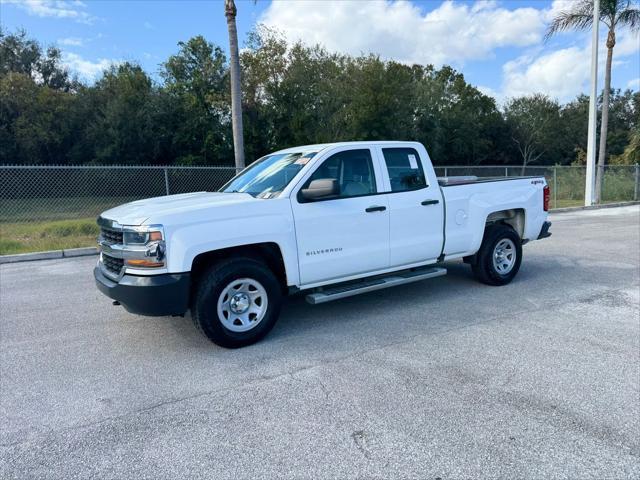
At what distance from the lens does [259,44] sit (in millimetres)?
26672

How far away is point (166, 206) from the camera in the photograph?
175 inches

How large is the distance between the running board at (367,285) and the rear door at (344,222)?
0.51ft

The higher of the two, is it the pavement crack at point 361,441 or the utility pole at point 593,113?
the utility pole at point 593,113

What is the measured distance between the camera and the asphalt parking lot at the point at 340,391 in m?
2.75

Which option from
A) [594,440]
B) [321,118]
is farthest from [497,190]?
[321,118]

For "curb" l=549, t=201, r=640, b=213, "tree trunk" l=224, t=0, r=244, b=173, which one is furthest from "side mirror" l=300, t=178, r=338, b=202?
"curb" l=549, t=201, r=640, b=213

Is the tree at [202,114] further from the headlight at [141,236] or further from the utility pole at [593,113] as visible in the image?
the headlight at [141,236]

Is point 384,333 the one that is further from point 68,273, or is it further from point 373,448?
point 68,273

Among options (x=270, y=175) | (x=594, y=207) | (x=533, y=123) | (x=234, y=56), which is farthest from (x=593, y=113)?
(x=533, y=123)

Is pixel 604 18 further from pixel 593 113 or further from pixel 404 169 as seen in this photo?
pixel 404 169

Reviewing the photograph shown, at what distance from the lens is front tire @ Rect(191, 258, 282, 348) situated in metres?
4.23

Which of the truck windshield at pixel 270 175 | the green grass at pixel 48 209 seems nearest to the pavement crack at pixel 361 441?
the truck windshield at pixel 270 175

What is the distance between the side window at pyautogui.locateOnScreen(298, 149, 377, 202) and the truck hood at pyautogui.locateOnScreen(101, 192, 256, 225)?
703mm

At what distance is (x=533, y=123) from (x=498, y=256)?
5295 centimetres
